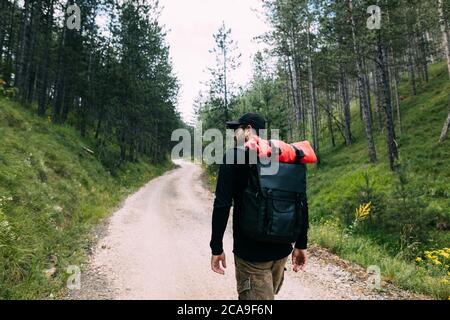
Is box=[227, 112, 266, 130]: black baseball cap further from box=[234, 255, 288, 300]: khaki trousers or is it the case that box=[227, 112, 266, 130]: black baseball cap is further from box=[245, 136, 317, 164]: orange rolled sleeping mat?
box=[234, 255, 288, 300]: khaki trousers

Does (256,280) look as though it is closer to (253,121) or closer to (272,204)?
(272,204)

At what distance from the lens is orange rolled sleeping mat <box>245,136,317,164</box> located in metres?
2.96

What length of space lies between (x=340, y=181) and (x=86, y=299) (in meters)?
13.2

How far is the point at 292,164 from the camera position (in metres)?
3.06

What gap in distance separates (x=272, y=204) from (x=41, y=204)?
28.9 feet

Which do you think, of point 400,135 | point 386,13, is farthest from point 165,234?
point 400,135

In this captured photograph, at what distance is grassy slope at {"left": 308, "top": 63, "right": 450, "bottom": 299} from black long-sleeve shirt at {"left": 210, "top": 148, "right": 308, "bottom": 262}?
4901 millimetres

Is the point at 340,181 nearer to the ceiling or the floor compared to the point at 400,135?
nearer to the floor

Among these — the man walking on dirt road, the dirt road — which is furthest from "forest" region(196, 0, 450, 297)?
the man walking on dirt road

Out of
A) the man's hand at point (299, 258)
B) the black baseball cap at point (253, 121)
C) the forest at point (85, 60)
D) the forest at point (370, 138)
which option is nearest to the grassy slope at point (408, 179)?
the forest at point (370, 138)

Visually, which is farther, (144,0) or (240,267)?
(144,0)
